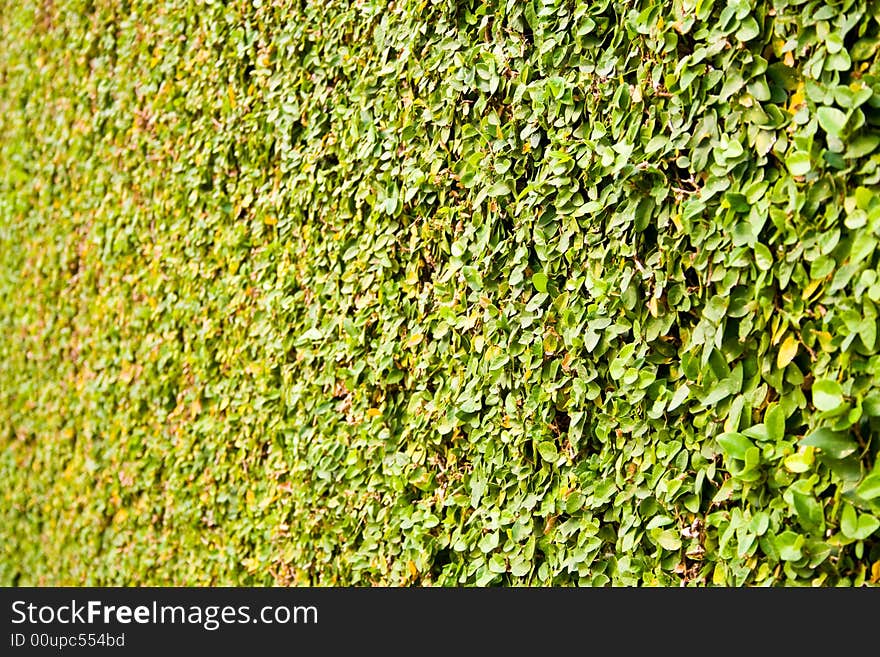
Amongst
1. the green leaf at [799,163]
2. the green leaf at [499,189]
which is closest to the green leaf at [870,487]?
the green leaf at [799,163]

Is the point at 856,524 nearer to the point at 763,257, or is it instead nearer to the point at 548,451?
the point at 763,257

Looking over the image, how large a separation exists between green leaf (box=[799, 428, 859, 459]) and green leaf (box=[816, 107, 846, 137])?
446mm

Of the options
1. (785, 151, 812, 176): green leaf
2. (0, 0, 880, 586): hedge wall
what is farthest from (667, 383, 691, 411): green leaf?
(785, 151, 812, 176): green leaf

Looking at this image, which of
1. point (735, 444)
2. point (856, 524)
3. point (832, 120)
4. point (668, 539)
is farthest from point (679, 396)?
point (832, 120)

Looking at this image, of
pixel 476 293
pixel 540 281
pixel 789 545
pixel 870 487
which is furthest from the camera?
pixel 476 293

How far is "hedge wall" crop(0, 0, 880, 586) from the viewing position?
1498 mm

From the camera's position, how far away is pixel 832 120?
1421 millimetres

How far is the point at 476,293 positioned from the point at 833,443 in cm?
89

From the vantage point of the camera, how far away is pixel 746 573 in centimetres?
158

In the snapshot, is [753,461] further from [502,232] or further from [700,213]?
[502,232]

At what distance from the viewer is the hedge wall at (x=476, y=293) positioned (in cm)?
150

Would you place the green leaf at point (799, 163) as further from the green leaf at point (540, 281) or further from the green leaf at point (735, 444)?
the green leaf at point (540, 281)

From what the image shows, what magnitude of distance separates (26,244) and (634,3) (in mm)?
3543

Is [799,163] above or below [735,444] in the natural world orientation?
above
